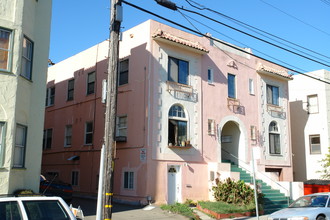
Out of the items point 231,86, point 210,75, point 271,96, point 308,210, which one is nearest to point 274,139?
point 271,96

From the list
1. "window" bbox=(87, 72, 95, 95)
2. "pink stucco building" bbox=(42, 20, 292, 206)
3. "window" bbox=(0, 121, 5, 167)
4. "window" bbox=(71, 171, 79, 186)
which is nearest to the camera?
"window" bbox=(0, 121, 5, 167)

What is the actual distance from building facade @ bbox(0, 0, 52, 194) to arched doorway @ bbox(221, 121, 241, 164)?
12.7 meters

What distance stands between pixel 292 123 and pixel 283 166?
5.90 m

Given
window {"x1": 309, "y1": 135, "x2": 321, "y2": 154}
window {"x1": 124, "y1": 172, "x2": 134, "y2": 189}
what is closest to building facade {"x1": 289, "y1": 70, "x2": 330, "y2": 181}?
window {"x1": 309, "y1": 135, "x2": 321, "y2": 154}

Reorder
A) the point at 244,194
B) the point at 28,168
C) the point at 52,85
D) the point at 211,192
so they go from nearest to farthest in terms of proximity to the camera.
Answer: the point at 28,168 < the point at 244,194 < the point at 211,192 < the point at 52,85

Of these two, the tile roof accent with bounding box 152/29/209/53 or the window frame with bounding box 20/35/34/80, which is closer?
the window frame with bounding box 20/35/34/80

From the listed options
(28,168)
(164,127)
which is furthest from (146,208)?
(28,168)

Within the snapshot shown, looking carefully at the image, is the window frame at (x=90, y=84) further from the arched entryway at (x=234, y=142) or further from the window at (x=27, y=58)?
the window at (x=27, y=58)

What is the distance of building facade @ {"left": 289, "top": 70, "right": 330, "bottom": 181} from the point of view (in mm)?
28078

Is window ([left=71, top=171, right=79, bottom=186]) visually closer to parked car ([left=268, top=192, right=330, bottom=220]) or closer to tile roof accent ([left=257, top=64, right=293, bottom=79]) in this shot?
parked car ([left=268, top=192, right=330, bottom=220])

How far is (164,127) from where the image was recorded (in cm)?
1870

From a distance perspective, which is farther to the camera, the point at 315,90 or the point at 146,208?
the point at 315,90

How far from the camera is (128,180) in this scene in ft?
61.5

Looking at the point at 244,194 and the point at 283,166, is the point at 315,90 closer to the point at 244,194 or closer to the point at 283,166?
the point at 283,166
